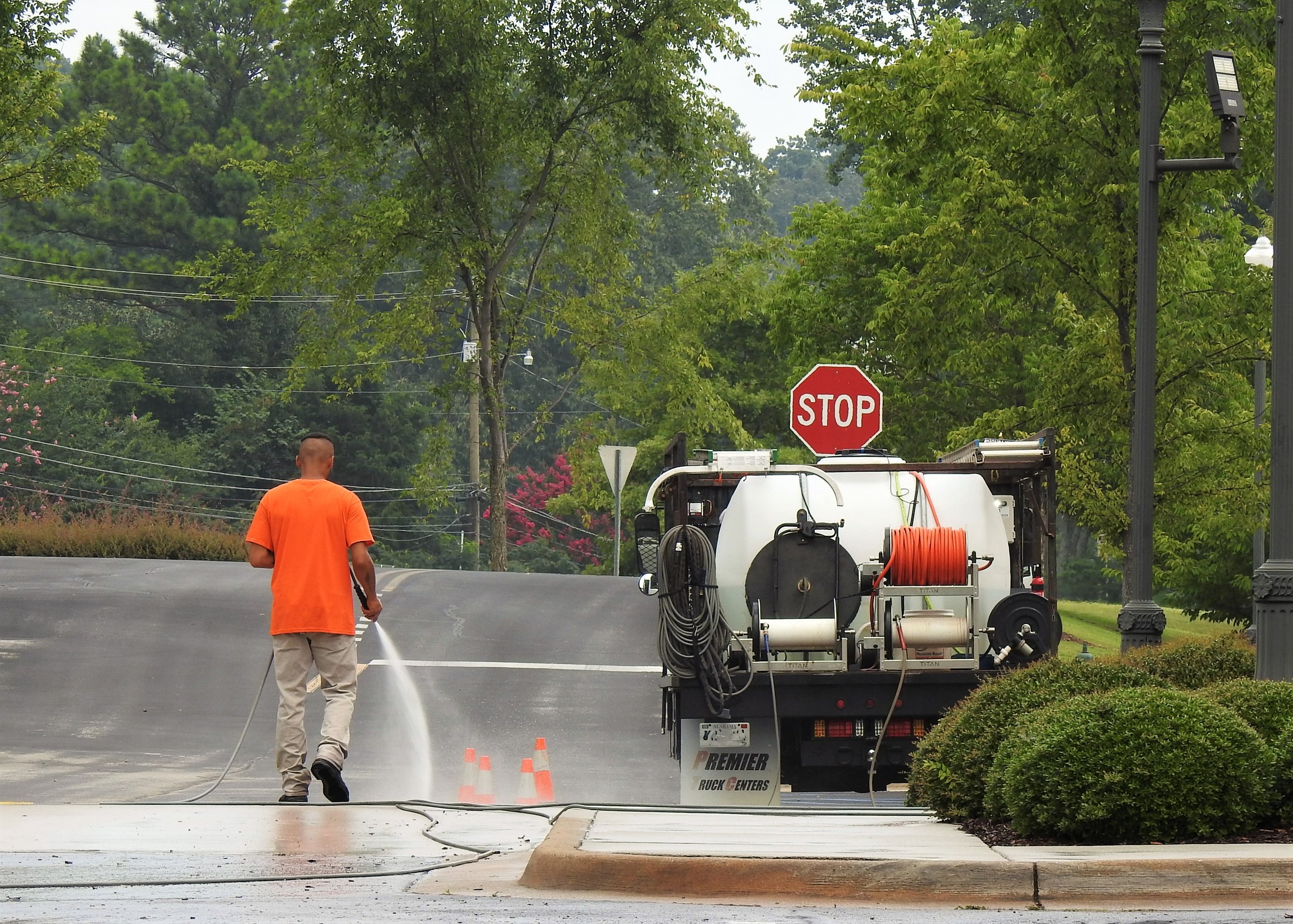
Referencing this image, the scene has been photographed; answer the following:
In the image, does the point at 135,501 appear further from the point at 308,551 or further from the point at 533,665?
the point at 308,551

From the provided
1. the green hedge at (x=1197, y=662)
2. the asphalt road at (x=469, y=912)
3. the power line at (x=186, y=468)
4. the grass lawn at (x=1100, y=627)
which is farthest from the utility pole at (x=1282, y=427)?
the power line at (x=186, y=468)

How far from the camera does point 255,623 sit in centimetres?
2138

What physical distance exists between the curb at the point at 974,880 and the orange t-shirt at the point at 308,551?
3.55 m

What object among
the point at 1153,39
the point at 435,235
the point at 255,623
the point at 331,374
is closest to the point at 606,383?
the point at 435,235

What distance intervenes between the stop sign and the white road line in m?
3.13

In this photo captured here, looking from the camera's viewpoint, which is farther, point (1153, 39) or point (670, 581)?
point (1153, 39)

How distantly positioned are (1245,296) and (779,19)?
39.1 metres

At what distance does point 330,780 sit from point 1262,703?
188 inches

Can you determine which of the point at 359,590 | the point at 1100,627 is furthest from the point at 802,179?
the point at 359,590

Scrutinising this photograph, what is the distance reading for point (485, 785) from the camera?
1320 cm

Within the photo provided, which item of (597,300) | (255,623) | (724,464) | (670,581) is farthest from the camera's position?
(597,300)

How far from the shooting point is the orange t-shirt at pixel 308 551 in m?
9.76

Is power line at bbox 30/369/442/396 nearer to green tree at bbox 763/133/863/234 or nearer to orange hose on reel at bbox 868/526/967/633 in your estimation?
orange hose on reel at bbox 868/526/967/633

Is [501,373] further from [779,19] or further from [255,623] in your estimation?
[779,19]
